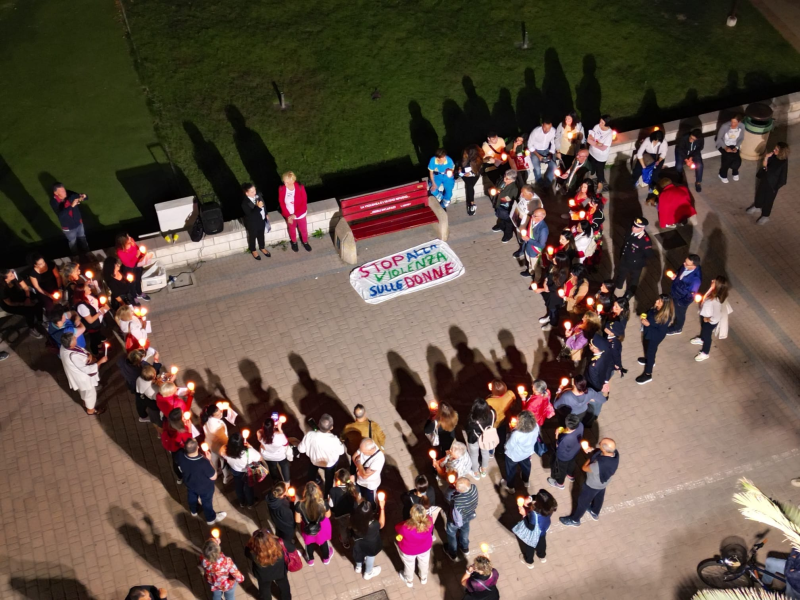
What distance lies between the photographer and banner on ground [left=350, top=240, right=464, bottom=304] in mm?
15586

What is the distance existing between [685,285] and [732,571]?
4.31 meters

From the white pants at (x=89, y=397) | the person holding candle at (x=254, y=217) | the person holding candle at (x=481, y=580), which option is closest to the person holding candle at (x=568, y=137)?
the person holding candle at (x=254, y=217)

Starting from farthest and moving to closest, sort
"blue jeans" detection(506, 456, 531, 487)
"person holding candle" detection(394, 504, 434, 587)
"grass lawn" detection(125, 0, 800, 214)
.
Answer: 1. "grass lawn" detection(125, 0, 800, 214)
2. "blue jeans" detection(506, 456, 531, 487)
3. "person holding candle" detection(394, 504, 434, 587)

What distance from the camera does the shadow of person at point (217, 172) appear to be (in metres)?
17.3

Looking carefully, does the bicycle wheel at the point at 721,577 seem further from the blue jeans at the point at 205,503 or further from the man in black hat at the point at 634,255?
the blue jeans at the point at 205,503

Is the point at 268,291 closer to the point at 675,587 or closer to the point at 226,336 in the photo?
the point at 226,336

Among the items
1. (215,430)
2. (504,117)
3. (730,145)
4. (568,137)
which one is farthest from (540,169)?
(215,430)

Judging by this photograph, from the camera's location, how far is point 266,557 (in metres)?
10.4

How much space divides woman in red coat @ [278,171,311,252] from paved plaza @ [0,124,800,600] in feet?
1.85

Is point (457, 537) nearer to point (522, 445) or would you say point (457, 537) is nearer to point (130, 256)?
point (522, 445)

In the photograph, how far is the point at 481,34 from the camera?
20.6m

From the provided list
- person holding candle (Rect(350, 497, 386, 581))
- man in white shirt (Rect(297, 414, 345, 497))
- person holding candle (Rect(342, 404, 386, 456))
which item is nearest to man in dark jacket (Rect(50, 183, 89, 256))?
man in white shirt (Rect(297, 414, 345, 497))

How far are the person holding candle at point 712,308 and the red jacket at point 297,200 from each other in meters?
6.70

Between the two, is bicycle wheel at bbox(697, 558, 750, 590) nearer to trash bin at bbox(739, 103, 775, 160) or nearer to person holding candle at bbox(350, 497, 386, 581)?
person holding candle at bbox(350, 497, 386, 581)
